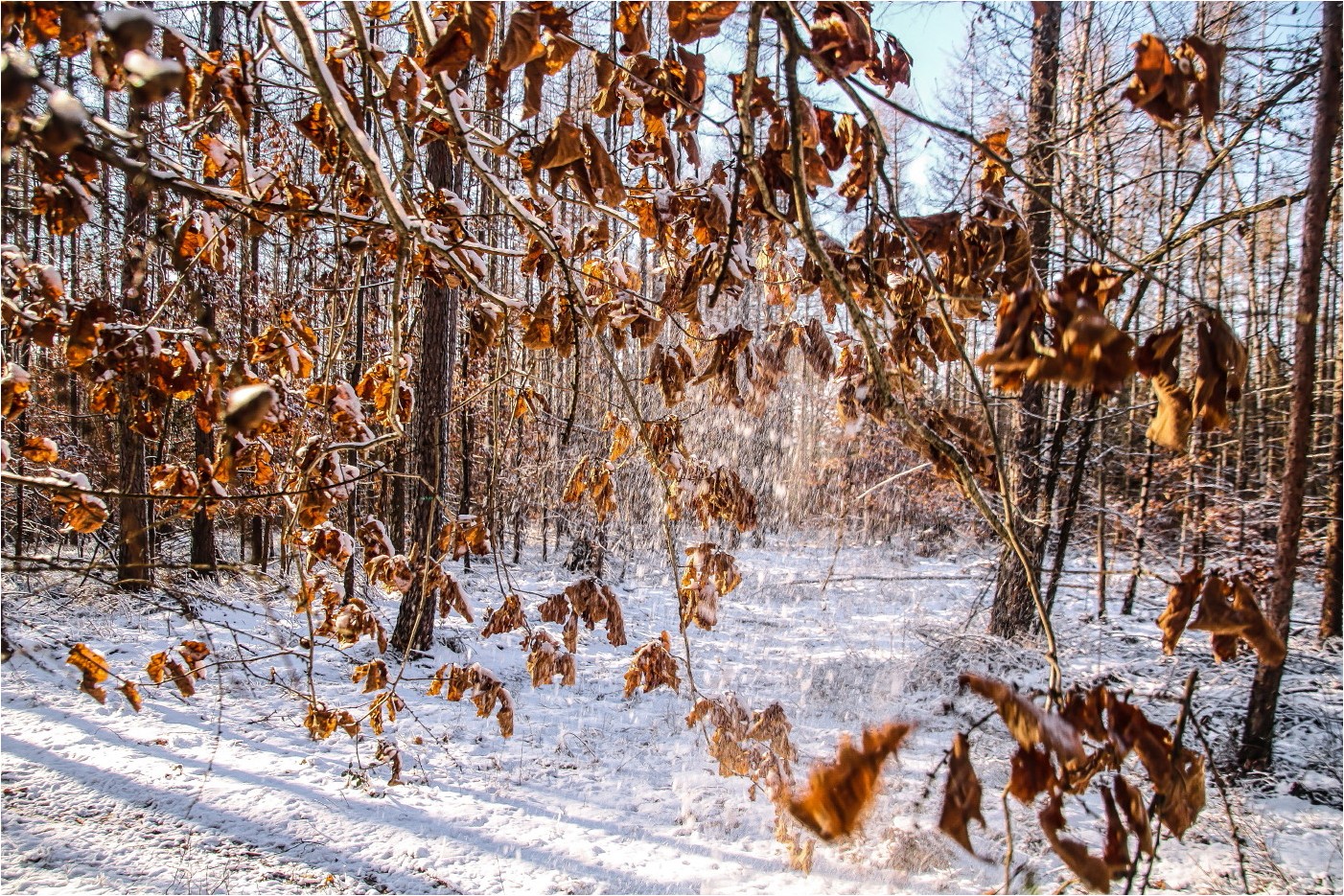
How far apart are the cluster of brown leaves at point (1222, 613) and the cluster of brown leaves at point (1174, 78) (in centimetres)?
77

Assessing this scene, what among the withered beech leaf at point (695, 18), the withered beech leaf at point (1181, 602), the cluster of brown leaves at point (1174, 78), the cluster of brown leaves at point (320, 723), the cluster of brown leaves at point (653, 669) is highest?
the withered beech leaf at point (695, 18)

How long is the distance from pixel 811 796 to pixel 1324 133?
19.2ft

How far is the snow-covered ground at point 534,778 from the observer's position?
391 cm

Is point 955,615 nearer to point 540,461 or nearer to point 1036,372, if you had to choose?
point 540,461

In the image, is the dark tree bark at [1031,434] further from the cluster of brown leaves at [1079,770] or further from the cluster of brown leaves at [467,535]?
the cluster of brown leaves at [1079,770]

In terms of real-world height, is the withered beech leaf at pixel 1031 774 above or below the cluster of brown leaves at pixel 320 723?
above

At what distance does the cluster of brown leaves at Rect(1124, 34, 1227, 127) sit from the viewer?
1039 millimetres

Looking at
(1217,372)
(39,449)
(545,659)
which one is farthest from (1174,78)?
(39,449)

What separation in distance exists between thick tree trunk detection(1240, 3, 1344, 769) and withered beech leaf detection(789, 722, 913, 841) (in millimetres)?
5327

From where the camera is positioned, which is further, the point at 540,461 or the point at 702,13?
the point at 540,461

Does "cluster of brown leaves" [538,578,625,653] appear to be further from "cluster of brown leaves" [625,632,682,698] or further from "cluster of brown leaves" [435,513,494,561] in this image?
"cluster of brown leaves" [435,513,494,561]

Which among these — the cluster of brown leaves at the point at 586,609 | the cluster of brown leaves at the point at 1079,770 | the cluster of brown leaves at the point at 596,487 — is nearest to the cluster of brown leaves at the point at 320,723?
the cluster of brown leaves at the point at 586,609

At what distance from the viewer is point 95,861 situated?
145 inches

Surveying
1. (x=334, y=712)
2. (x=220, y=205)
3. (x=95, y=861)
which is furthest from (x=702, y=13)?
(x=95, y=861)
